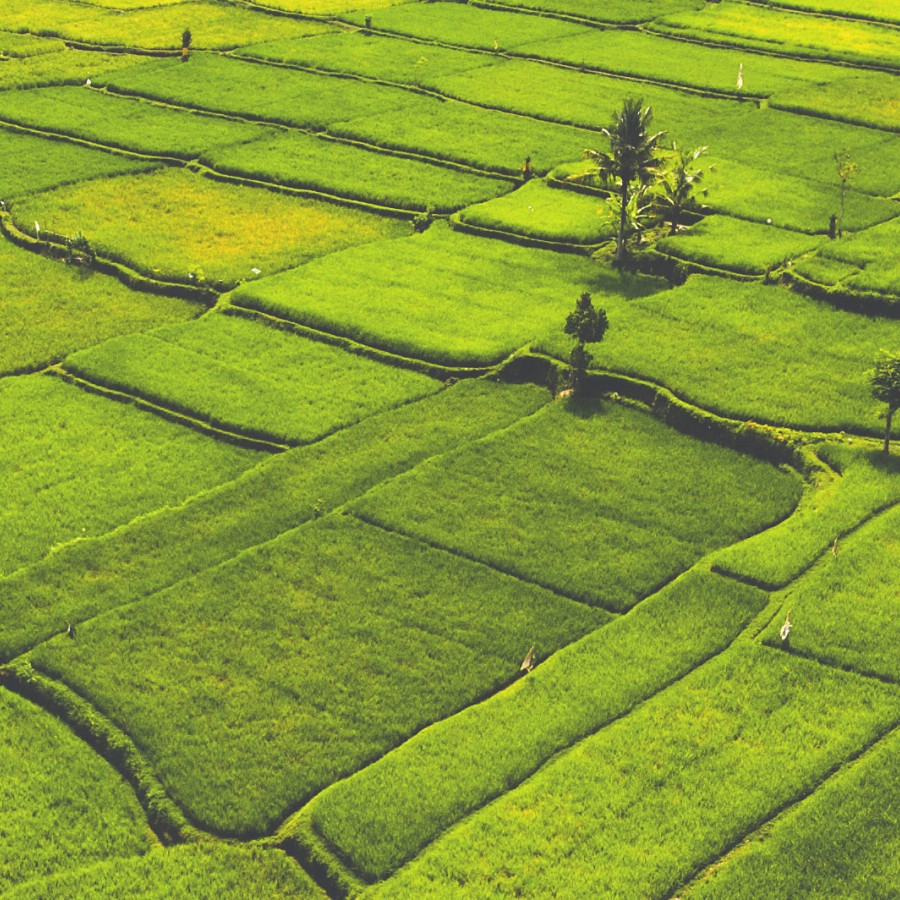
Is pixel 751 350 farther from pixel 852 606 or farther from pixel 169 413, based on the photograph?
pixel 169 413

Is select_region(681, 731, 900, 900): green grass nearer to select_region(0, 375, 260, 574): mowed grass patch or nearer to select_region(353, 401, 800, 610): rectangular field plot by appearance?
select_region(353, 401, 800, 610): rectangular field plot

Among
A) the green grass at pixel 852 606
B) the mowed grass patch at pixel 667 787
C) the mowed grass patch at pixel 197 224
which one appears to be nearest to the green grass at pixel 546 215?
the mowed grass patch at pixel 197 224

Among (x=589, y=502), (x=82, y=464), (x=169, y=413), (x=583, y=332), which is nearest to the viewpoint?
(x=589, y=502)

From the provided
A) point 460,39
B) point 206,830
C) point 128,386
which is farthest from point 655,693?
point 460,39

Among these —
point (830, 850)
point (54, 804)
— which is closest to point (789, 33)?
point (830, 850)

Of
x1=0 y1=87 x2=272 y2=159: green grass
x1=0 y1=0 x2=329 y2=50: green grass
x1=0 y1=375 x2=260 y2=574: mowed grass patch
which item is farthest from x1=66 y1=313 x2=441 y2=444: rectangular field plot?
x1=0 y1=0 x2=329 y2=50: green grass

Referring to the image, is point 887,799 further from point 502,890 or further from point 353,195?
point 353,195
